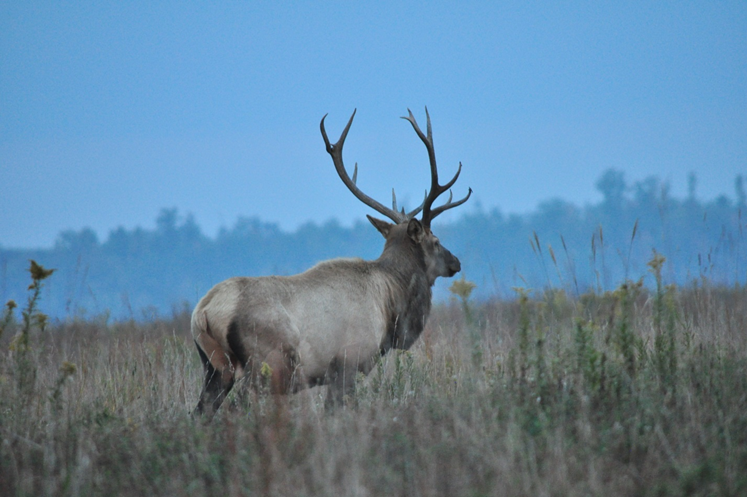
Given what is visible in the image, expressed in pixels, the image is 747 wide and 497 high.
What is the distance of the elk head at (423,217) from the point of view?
746cm

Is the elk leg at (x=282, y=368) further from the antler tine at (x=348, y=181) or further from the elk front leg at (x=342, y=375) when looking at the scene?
the antler tine at (x=348, y=181)

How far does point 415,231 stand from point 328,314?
66.0 inches

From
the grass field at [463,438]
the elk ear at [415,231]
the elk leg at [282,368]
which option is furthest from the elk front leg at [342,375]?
the elk ear at [415,231]

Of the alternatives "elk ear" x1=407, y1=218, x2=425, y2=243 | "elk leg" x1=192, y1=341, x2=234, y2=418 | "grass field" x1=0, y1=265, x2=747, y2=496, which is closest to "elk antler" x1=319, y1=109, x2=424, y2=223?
"elk ear" x1=407, y1=218, x2=425, y2=243

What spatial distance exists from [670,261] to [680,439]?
368cm

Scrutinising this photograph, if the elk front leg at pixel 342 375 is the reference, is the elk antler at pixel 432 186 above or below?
above

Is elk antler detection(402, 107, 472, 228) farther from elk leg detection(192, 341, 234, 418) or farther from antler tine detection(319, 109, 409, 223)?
elk leg detection(192, 341, 234, 418)

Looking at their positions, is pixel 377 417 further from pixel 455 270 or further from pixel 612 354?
pixel 455 270

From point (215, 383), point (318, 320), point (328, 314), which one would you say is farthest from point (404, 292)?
point (215, 383)

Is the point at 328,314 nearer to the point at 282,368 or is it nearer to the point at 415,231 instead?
the point at 282,368

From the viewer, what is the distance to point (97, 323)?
1328 cm

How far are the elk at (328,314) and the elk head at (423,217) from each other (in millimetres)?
11

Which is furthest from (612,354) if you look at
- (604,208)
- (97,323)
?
(604,208)

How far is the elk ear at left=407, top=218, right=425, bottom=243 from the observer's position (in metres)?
7.31
